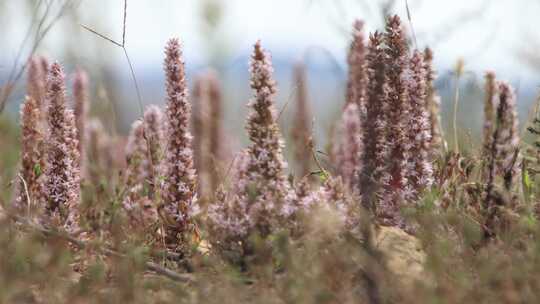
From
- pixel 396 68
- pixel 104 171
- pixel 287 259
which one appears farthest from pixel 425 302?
pixel 104 171

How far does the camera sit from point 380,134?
3576 millimetres

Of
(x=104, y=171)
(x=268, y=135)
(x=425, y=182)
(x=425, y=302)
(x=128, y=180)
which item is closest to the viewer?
(x=425, y=302)

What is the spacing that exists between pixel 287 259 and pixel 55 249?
908 mm

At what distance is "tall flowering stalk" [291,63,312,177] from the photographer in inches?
242

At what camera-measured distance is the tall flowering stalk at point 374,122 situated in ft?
11.3

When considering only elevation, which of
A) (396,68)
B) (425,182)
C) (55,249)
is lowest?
(55,249)

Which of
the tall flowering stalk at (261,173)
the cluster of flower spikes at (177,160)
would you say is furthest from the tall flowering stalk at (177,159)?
the tall flowering stalk at (261,173)

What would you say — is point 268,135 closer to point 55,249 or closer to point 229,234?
point 229,234

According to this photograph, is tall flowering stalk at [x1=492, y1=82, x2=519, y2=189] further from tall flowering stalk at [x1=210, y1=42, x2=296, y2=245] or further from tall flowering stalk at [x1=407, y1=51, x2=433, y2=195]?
tall flowering stalk at [x1=210, y1=42, x2=296, y2=245]

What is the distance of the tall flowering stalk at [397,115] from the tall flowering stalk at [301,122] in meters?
2.21

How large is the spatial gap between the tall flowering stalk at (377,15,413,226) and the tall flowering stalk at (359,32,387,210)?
0.04 meters

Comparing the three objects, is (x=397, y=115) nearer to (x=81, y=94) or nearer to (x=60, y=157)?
(x=60, y=157)

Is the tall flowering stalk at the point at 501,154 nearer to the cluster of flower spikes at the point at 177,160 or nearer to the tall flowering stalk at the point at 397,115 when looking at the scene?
the tall flowering stalk at the point at 397,115

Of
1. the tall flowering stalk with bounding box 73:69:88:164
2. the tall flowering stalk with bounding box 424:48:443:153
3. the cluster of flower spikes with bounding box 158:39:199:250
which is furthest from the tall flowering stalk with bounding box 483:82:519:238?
the tall flowering stalk with bounding box 73:69:88:164
